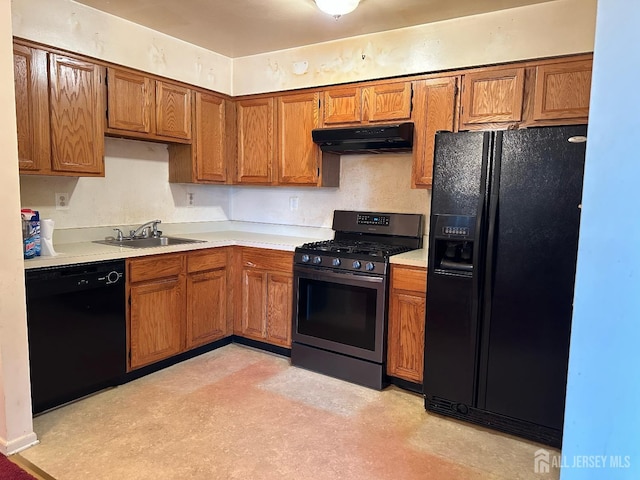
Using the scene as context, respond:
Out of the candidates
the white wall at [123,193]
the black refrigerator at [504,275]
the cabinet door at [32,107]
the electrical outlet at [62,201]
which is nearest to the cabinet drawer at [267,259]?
the white wall at [123,193]

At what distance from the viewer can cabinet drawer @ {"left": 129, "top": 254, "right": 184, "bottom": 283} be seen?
2904 mm

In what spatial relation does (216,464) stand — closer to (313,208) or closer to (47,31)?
(313,208)

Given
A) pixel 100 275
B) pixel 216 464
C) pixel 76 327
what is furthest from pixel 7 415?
pixel 216 464

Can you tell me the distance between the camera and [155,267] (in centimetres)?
303

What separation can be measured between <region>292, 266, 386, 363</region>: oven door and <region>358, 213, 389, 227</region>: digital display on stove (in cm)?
65

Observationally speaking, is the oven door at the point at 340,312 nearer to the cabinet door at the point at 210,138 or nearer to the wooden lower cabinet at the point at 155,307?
the wooden lower cabinet at the point at 155,307

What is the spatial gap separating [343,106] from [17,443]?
2.90 metres

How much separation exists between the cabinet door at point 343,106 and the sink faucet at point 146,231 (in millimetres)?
1634

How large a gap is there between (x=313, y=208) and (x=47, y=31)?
2262 mm

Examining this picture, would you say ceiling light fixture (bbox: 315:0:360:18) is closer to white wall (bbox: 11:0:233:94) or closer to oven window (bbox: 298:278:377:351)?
white wall (bbox: 11:0:233:94)

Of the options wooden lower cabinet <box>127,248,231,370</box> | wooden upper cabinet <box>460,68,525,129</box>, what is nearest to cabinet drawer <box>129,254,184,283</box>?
wooden lower cabinet <box>127,248,231,370</box>

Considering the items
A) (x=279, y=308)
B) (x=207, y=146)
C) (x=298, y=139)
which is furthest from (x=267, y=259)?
(x=207, y=146)

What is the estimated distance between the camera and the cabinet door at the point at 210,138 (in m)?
3.62

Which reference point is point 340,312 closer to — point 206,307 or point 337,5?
point 206,307
